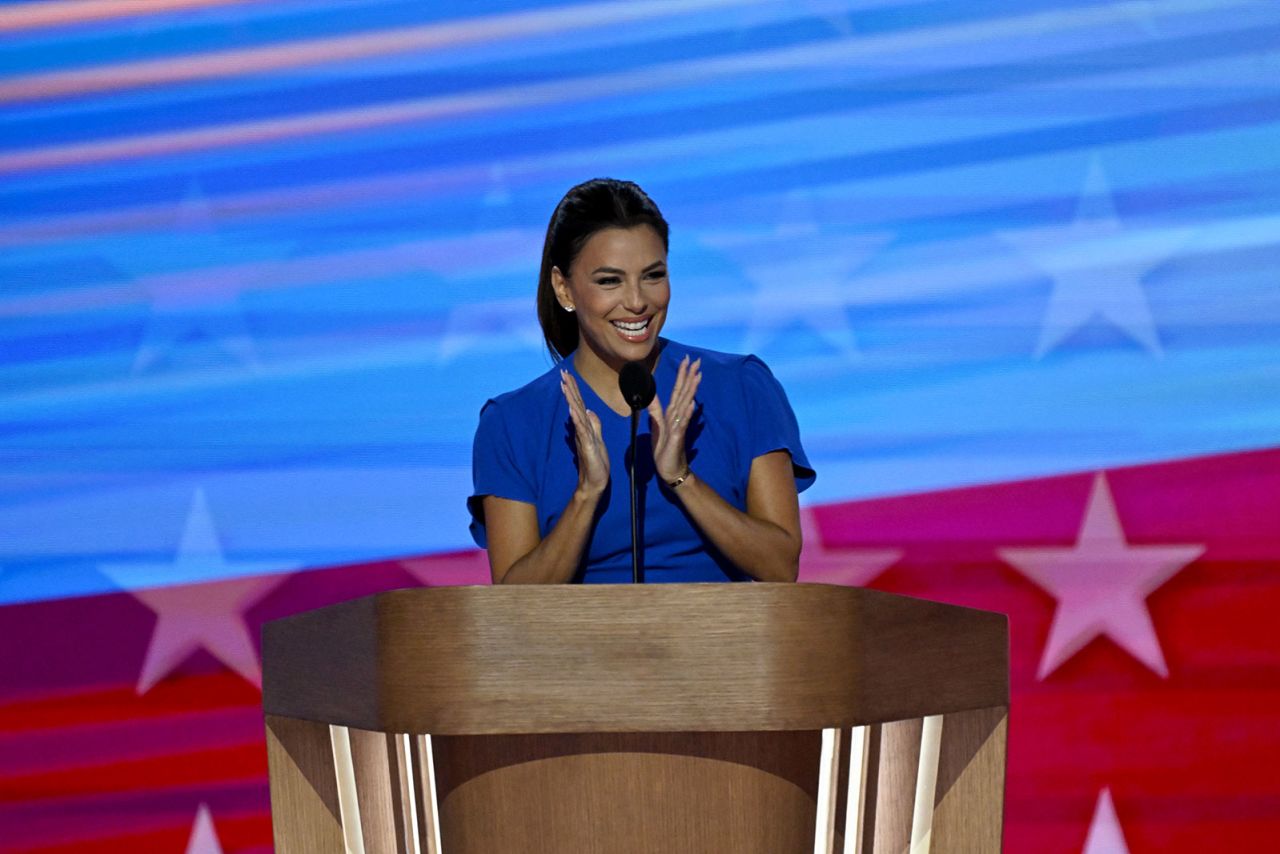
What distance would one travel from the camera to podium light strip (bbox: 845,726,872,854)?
1.73m

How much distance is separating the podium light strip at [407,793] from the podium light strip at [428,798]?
0.06ft

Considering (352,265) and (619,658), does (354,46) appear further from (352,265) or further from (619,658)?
(619,658)

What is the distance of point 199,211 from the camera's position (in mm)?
3260

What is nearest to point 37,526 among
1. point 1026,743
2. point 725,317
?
point 725,317

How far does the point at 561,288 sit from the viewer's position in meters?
2.29

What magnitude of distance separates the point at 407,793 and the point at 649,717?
46 centimetres

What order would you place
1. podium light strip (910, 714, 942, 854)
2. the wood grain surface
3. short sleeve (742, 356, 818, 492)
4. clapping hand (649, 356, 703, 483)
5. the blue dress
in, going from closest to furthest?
the wood grain surface → podium light strip (910, 714, 942, 854) → clapping hand (649, 356, 703, 483) → the blue dress → short sleeve (742, 356, 818, 492)

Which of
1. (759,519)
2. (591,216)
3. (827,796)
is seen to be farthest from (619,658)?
(591,216)

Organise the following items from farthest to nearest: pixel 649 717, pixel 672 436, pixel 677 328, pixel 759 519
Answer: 1. pixel 677 328
2. pixel 759 519
3. pixel 672 436
4. pixel 649 717

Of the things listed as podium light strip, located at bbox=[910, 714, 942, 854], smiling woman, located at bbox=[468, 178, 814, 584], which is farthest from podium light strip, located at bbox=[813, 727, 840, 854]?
smiling woman, located at bbox=[468, 178, 814, 584]

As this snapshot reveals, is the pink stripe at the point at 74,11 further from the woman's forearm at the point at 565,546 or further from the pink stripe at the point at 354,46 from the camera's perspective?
the woman's forearm at the point at 565,546

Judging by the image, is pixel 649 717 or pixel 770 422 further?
pixel 770 422

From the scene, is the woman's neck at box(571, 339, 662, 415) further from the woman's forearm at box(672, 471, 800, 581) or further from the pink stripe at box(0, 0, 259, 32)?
the pink stripe at box(0, 0, 259, 32)

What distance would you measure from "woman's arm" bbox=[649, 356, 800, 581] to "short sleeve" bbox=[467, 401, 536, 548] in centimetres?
20
